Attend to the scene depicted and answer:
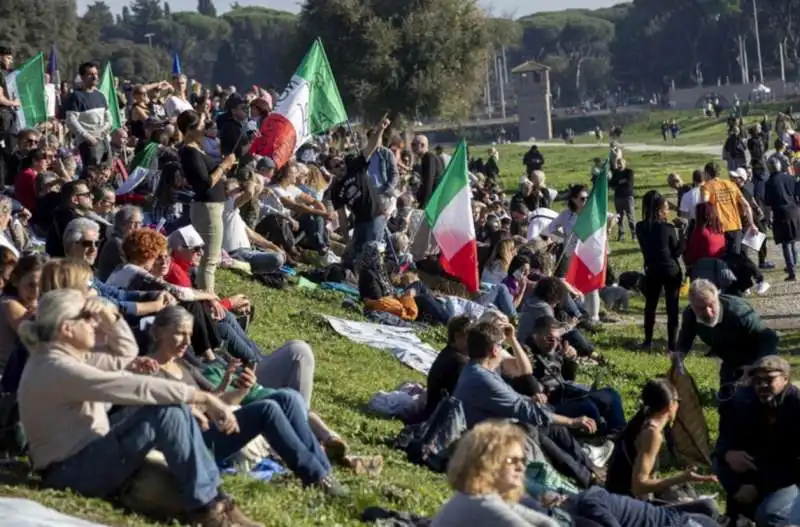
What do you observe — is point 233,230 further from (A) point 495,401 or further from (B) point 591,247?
(A) point 495,401

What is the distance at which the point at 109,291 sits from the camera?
10.5m

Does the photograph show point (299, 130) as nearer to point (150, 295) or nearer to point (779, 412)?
point (150, 295)

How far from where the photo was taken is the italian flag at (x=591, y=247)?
17.7 metres

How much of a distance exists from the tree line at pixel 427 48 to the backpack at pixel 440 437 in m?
42.0

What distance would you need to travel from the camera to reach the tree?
2096 inches

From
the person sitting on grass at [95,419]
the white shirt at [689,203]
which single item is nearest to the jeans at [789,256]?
the white shirt at [689,203]

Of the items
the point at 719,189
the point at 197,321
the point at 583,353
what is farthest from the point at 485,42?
the point at 197,321

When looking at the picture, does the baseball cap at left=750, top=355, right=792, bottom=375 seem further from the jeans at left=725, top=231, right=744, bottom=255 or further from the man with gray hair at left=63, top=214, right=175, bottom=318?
the jeans at left=725, top=231, right=744, bottom=255

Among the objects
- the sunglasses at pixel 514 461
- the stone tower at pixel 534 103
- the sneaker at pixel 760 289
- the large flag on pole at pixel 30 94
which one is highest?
the large flag on pole at pixel 30 94

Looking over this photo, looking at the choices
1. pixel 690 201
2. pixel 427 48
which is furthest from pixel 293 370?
pixel 427 48

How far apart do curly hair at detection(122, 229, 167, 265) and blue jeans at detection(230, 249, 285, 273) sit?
303 inches

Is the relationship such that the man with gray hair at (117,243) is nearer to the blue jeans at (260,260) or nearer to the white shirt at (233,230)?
the white shirt at (233,230)

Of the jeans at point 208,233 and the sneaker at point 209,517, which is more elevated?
the jeans at point 208,233

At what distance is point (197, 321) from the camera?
10781 mm
